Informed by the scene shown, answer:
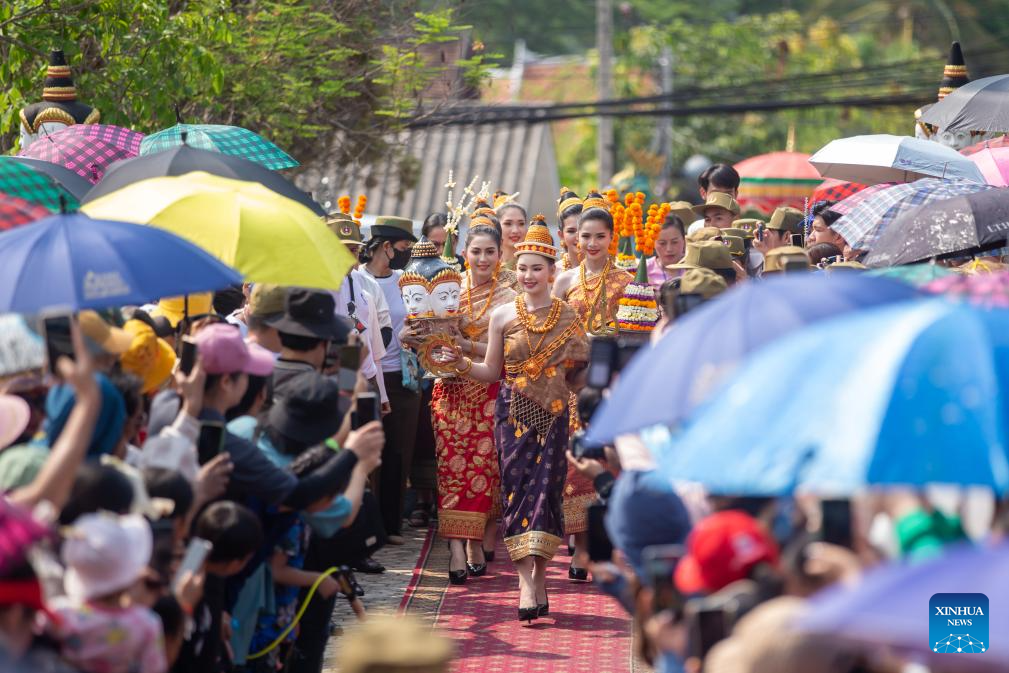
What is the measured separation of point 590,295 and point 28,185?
3.60m

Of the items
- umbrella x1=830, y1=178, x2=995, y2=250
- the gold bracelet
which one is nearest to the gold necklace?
the gold bracelet

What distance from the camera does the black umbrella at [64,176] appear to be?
27.5ft

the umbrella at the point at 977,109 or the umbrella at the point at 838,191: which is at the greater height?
the umbrella at the point at 977,109

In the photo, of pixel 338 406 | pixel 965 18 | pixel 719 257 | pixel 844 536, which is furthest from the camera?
pixel 965 18

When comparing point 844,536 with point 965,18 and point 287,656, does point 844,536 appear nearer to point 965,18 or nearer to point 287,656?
point 287,656

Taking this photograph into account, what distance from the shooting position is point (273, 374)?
6.42 m

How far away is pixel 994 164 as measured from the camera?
454 inches

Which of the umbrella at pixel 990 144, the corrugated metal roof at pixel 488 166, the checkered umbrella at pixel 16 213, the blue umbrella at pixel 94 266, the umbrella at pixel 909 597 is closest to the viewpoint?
the umbrella at pixel 909 597

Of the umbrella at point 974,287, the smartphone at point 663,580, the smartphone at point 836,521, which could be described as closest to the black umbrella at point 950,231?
the umbrella at point 974,287

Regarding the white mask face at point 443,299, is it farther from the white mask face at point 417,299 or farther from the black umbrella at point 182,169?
the black umbrella at point 182,169

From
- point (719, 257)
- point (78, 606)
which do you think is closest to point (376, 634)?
point (78, 606)

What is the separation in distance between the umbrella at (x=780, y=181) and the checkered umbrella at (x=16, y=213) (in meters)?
11.7

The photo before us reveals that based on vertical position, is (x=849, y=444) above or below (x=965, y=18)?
below

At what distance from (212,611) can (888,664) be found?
239 centimetres
